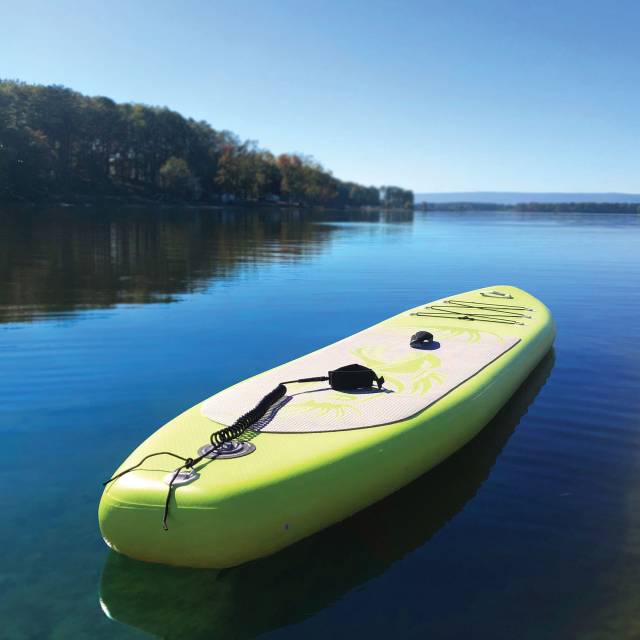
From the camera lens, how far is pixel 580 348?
36.2 feet

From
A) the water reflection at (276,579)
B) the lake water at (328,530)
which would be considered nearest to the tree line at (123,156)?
the lake water at (328,530)

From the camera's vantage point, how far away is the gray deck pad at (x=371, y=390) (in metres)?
5.25

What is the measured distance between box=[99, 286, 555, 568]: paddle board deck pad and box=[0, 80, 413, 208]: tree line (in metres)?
67.5

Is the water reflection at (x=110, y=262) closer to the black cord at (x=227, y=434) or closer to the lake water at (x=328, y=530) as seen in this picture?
the lake water at (x=328, y=530)

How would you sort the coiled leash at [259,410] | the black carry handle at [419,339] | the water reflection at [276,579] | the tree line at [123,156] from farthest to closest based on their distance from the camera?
the tree line at [123,156]
the black carry handle at [419,339]
the coiled leash at [259,410]
the water reflection at [276,579]

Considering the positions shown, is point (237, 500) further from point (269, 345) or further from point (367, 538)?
point (269, 345)

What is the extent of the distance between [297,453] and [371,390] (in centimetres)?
160

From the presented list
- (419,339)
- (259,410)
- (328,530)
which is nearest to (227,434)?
(259,410)

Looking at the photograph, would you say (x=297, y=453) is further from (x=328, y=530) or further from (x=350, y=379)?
(x=350, y=379)

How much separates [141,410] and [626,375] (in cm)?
740

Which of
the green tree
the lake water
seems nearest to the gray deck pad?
the lake water

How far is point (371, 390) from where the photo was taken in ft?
19.6

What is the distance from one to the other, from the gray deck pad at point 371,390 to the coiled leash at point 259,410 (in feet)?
0.25

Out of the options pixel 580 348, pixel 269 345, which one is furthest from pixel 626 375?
pixel 269 345
